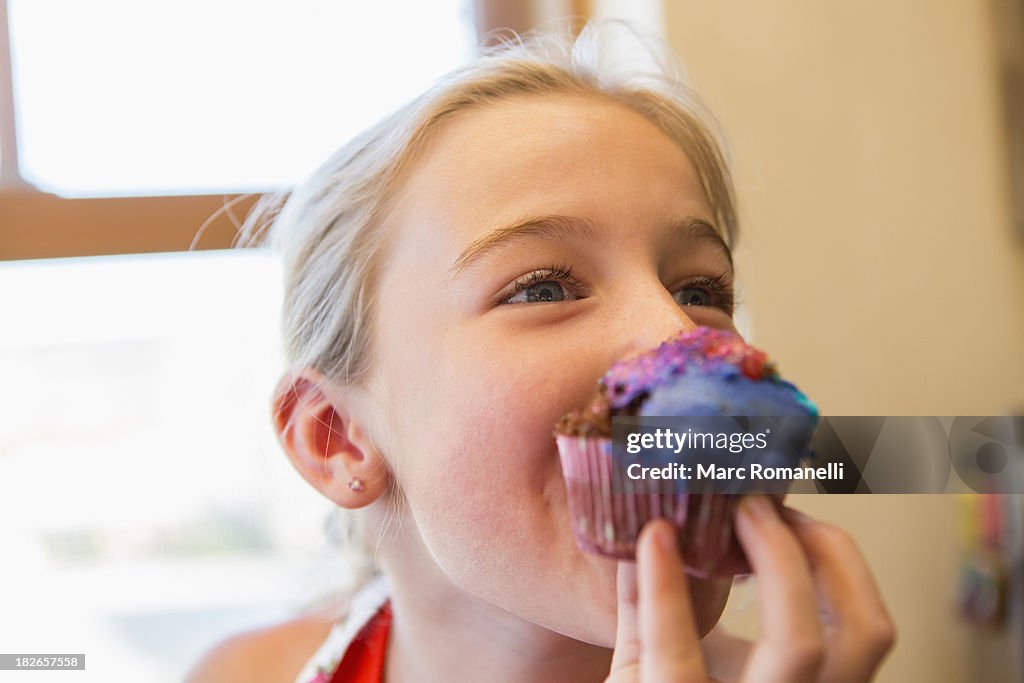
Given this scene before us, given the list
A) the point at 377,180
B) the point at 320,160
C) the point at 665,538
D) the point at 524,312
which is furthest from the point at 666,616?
the point at 320,160

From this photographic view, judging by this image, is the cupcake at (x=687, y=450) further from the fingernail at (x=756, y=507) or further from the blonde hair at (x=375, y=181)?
the blonde hair at (x=375, y=181)

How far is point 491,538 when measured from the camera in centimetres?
81

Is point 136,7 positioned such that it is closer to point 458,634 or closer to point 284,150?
point 284,150

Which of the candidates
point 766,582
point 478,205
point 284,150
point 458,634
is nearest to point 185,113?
point 284,150

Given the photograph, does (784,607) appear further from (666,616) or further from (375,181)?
(375,181)

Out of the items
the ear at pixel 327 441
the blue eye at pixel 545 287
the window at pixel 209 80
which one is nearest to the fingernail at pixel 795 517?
the blue eye at pixel 545 287

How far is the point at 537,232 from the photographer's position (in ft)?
2.79

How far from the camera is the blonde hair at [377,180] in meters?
0.99

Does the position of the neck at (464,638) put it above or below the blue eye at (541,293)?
below

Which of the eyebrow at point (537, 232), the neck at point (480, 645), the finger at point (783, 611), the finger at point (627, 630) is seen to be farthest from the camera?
the neck at point (480, 645)

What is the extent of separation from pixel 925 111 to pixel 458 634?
1103mm

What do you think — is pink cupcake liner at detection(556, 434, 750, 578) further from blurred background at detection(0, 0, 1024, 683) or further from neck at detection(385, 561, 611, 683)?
blurred background at detection(0, 0, 1024, 683)

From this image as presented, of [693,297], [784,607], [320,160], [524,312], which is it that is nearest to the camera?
Result: [784,607]

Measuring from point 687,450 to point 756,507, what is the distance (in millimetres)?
67
